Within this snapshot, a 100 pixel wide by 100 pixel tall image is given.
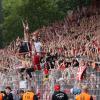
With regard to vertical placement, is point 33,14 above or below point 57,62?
above

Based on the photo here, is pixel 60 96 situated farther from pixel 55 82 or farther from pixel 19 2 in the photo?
pixel 19 2

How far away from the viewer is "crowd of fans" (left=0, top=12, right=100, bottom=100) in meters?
23.5

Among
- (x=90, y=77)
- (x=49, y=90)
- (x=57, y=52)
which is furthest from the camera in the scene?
(x=57, y=52)

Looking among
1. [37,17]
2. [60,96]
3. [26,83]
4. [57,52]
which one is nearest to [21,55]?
[57,52]

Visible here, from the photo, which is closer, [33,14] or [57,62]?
[57,62]

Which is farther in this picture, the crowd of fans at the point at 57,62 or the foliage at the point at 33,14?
the foliage at the point at 33,14

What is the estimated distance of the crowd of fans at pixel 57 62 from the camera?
23.5 m

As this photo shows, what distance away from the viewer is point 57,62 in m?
26.3

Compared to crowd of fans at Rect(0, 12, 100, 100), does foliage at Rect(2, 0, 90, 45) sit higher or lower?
higher

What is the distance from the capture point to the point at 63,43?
3058 centimetres

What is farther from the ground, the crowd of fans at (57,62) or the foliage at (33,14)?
the foliage at (33,14)

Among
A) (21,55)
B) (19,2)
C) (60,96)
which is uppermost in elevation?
(19,2)

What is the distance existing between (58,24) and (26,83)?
14.5m

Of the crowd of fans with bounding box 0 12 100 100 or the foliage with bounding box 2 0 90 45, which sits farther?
the foliage with bounding box 2 0 90 45
